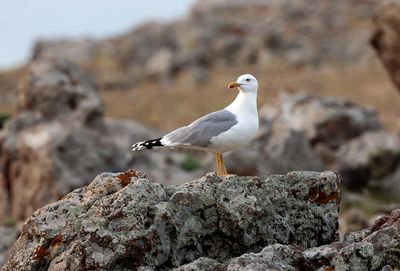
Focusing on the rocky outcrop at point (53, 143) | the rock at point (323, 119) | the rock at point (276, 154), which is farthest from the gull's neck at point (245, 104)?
the rock at point (323, 119)

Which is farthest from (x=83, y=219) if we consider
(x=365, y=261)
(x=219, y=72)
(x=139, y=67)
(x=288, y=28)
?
(x=288, y=28)

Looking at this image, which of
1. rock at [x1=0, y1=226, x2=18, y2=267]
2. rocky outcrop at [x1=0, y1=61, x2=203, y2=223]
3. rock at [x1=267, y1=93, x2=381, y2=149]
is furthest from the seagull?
rock at [x1=267, y1=93, x2=381, y2=149]

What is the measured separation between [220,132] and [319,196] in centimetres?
177

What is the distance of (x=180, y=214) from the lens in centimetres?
838

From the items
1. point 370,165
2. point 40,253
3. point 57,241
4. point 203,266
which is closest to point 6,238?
point 40,253

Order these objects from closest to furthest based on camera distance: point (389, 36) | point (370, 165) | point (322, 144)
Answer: point (389, 36) → point (370, 165) → point (322, 144)

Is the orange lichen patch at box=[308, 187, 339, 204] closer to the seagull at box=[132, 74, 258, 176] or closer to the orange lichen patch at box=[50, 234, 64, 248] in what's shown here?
the seagull at box=[132, 74, 258, 176]

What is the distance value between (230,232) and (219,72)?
52.7 meters

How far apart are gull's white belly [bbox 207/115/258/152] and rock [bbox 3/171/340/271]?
1504 mm

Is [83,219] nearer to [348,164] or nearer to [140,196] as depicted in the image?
[140,196]

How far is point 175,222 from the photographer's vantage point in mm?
8234

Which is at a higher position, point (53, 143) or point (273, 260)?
point (273, 260)

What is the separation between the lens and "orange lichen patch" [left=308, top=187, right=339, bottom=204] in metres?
9.35

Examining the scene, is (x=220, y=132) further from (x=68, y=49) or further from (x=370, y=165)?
(x=68, y=49)
